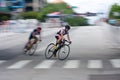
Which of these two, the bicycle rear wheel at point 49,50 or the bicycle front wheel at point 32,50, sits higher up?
the bicycle rear wheel at point 49,50

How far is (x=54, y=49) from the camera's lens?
1988 centimetres

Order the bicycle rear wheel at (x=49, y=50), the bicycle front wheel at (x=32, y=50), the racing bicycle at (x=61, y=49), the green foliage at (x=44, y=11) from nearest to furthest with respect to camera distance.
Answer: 1. the racing bicycle at (x=61, y=49)
2. the bicycle rear wheel at (x=49, y=50)
3. the bicycle front wheel at (x=32, y=50)
4. the green foliage at (x=44, y=11)

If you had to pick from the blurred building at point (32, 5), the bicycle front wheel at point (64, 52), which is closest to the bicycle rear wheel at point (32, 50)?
the bicycle front wheel at point (64, 52)

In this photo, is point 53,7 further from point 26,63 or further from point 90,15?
point 26,63

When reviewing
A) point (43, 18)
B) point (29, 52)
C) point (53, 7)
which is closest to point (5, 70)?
point (29, 52)

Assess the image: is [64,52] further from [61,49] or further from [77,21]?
[77,21]

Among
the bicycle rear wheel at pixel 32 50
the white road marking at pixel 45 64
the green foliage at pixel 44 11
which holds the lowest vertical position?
the green foliage at pixel 44 11

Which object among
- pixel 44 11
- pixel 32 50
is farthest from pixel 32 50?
pixel 44 11

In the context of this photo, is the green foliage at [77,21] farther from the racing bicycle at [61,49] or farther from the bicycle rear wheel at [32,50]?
the racing bicycle at [61,49]

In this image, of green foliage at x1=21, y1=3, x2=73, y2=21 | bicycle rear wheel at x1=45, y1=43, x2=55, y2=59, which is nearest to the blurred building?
green foliage at x1=21, y1=3, x2=73, y2=21

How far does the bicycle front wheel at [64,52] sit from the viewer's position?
64.4ft

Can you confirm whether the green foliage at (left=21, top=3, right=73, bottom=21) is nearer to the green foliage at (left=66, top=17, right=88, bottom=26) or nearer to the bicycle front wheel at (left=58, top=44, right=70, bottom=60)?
the green foliage at (left=66, top=17, right=88, bottom=26)

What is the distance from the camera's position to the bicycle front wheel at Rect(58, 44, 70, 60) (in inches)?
773

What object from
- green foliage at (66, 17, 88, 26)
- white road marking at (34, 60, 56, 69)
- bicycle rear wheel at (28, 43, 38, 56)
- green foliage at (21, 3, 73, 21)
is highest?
white road marking at (34, 60, 56, 69)
